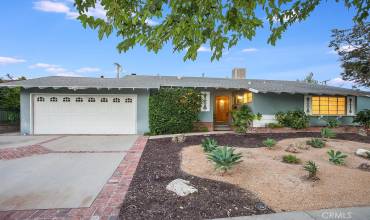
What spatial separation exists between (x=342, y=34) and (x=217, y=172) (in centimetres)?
1560

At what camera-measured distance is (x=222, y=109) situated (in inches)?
632

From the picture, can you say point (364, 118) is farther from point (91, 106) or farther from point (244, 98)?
point (91, 106)

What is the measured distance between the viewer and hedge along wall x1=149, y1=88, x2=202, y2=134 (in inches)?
472

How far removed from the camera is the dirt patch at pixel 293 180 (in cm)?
382

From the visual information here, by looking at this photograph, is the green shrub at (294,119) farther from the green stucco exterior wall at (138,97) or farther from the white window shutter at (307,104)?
the green stucco exterior wall at (138,97)

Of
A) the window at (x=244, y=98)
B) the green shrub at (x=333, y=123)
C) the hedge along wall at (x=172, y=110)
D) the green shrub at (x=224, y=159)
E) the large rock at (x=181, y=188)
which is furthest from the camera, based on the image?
the window at (x=244, y=98)

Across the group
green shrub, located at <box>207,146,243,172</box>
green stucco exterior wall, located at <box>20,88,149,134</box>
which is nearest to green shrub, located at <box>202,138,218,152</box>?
green shrub, located at <box>207,146,243,172</box>

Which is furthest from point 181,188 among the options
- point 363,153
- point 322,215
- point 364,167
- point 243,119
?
point 243,119

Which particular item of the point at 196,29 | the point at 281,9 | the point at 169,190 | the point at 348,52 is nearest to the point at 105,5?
the point at 196,29

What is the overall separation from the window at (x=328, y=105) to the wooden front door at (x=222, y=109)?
5626 millimetres

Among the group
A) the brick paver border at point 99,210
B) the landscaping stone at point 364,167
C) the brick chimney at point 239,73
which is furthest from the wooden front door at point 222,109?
the brick paver border at point 99,210

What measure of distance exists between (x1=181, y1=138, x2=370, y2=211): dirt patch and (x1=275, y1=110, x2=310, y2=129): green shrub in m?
5.46

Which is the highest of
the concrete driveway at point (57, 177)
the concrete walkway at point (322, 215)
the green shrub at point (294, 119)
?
the green shrub at point (294, 119)

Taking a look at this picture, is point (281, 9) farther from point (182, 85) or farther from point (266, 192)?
point (182, 85)
